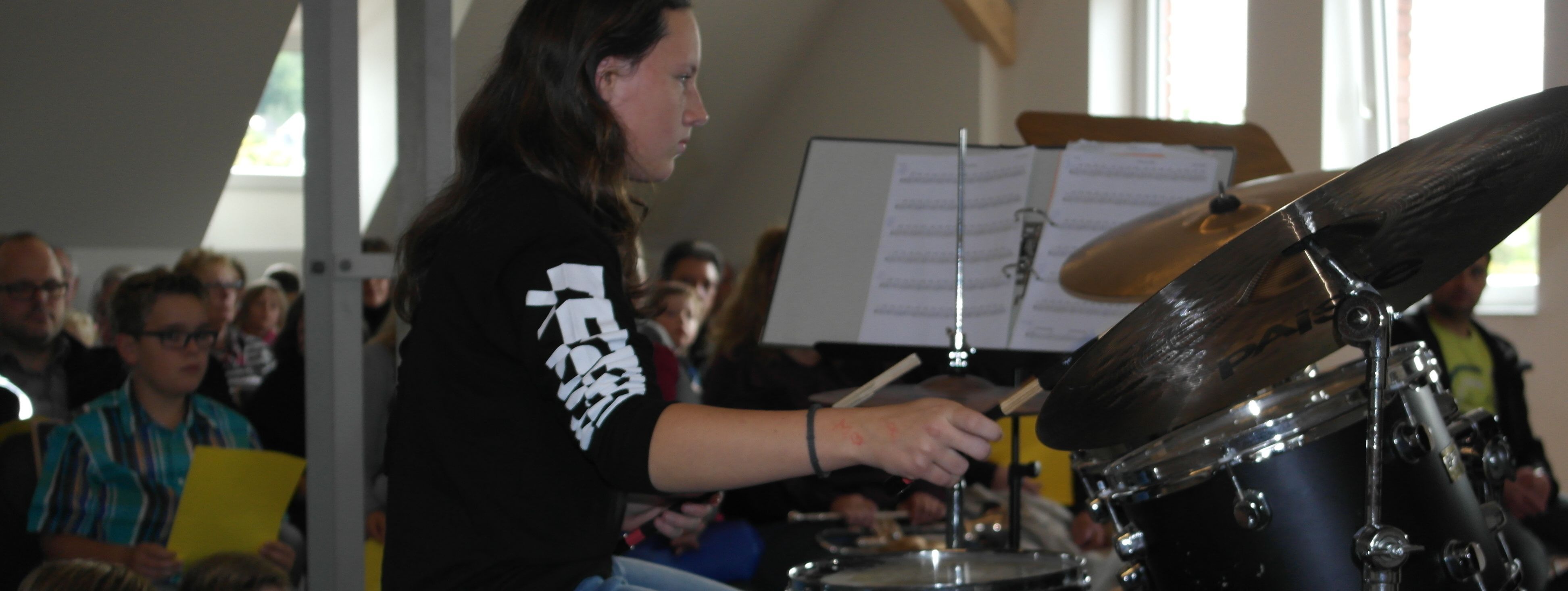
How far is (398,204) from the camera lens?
6.82 feet

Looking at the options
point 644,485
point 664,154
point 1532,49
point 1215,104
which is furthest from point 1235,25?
point 644,485

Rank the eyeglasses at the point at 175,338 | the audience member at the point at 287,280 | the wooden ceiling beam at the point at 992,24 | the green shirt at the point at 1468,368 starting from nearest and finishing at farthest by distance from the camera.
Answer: the eyeglasses at the point at 175,338 → the green shirt at the point at 1468,368 → the audience member at the point at 287,280 → the wooden ceiling beam at the point at 992,24

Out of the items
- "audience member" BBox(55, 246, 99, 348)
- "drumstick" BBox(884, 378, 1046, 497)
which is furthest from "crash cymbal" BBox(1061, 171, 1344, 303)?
"audience member" BBox(55, 246, 99, 348)

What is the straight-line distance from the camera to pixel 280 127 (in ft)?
22.3

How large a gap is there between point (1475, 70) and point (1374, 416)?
327cm

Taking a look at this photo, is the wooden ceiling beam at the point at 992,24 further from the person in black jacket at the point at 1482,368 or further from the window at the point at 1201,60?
the person in black jacket at the point at 1482,368

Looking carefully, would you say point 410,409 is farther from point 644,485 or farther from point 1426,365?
point 1426,365

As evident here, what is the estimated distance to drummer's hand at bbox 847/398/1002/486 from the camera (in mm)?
924

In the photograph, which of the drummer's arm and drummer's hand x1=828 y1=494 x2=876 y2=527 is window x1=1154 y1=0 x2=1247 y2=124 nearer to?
drummer's hand x1=828 y1=494 x2=876 y2=527

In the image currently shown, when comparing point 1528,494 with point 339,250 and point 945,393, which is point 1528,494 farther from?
point 339,250

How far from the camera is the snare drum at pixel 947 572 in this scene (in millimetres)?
1256

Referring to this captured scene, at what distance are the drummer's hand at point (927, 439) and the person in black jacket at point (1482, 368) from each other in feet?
7.96

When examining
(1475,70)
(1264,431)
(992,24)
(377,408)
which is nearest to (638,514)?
(1264,431)

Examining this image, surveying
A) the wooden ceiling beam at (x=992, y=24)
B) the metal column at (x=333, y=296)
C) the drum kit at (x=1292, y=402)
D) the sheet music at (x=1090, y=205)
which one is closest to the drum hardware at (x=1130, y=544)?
the drum kit at (x=1292, y=402)
